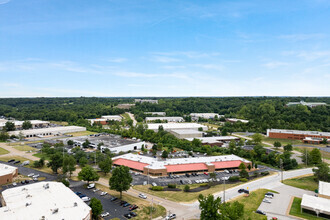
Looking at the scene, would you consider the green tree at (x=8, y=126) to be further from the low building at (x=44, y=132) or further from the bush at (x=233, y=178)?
the bush at (x=233, y=178)

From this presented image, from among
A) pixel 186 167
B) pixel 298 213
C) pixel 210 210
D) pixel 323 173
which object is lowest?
pixel 298 213

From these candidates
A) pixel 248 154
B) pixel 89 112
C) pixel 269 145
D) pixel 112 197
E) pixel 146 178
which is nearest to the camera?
pixel 112 197

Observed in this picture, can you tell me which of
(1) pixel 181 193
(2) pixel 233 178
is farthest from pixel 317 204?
(1) pixel 181 193

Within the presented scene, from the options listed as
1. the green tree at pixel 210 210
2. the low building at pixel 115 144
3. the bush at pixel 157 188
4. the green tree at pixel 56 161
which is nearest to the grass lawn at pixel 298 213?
the green tree at pixel 210 210

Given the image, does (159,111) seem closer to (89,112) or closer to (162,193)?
(89,112)

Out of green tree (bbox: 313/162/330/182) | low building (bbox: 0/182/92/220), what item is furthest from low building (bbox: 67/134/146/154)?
green tree (bbox: 313/162/330/182)

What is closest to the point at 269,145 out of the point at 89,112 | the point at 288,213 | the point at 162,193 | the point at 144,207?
the point at 288,213

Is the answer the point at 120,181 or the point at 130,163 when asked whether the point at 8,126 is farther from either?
the point at 120,181
